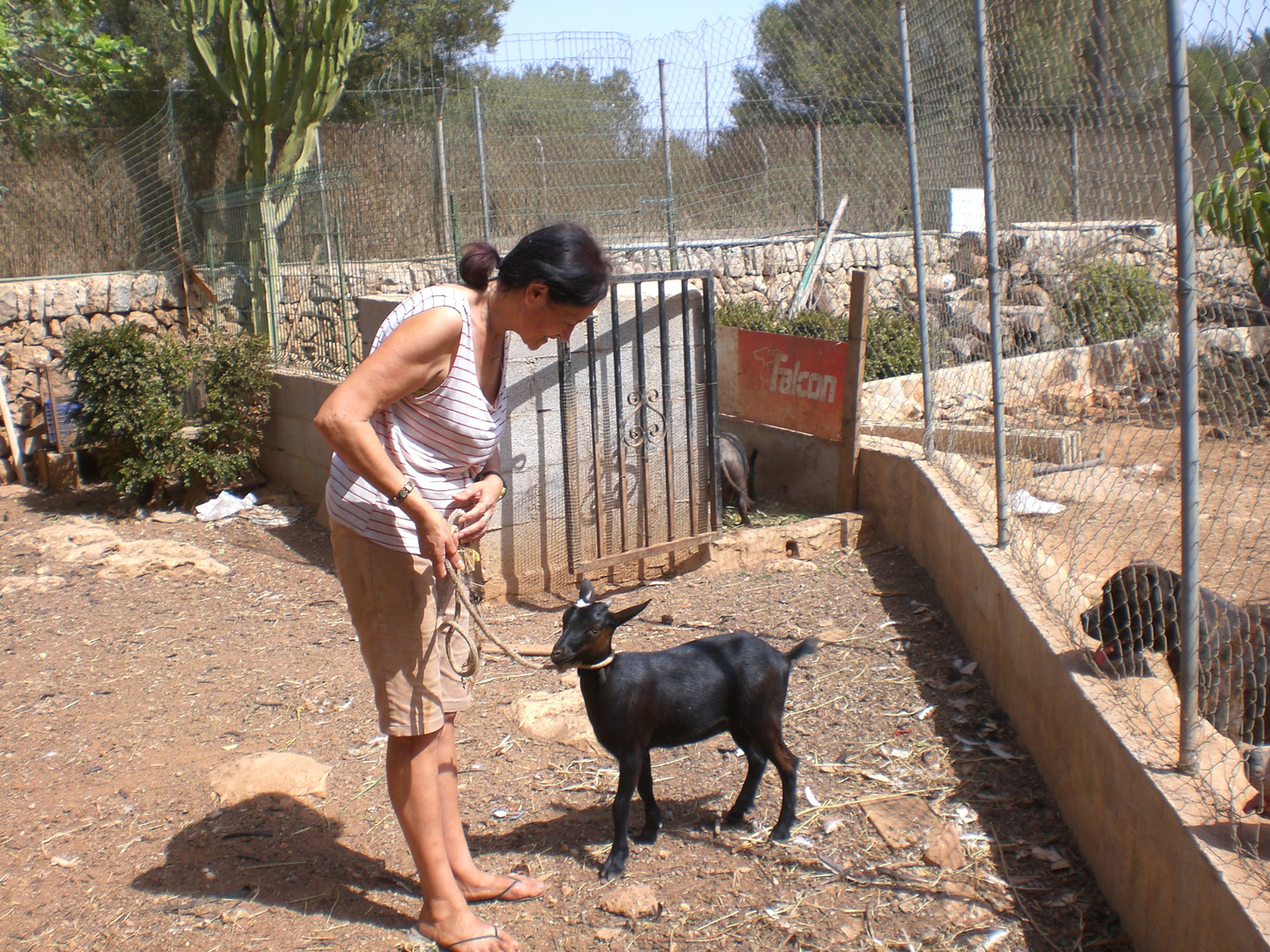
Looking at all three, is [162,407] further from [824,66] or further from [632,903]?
[824,66]

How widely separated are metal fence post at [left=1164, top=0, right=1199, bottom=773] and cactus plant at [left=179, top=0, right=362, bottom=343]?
10533 millimetres

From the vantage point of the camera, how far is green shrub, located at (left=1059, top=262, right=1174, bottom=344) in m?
3.39

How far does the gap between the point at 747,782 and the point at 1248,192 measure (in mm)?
2222

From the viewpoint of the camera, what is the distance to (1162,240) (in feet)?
9.52

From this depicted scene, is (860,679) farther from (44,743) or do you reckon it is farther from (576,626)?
(44,743)

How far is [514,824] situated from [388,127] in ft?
32.5

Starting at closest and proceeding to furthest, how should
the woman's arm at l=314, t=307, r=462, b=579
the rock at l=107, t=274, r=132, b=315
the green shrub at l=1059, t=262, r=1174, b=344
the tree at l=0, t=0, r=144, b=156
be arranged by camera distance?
the woman's arm at l=314, t=307, r=462, b=579 → the green shrub at l=1059, t=262, r=1174, b=344 → the rock at l=107, t=274, r=132, b=315 → the tree at l=0, t=0, r=144, b=156

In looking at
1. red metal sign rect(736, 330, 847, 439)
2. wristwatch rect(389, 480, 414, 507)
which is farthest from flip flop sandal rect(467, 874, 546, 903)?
red metal sign rect(736, 330, 847, 439)

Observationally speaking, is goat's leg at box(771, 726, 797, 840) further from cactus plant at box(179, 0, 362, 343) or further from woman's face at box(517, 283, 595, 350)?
cactus plant at box(179, 0, 362, 343)

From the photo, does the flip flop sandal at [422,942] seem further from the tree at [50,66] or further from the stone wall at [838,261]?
the tree at [50,66]

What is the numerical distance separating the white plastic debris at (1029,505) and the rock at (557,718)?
2.03m

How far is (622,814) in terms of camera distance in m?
2.90

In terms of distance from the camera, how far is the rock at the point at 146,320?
1005cm

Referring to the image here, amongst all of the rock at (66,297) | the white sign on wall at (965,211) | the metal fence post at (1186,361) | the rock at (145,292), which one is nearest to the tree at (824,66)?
the white sign on wall at (965,211)
